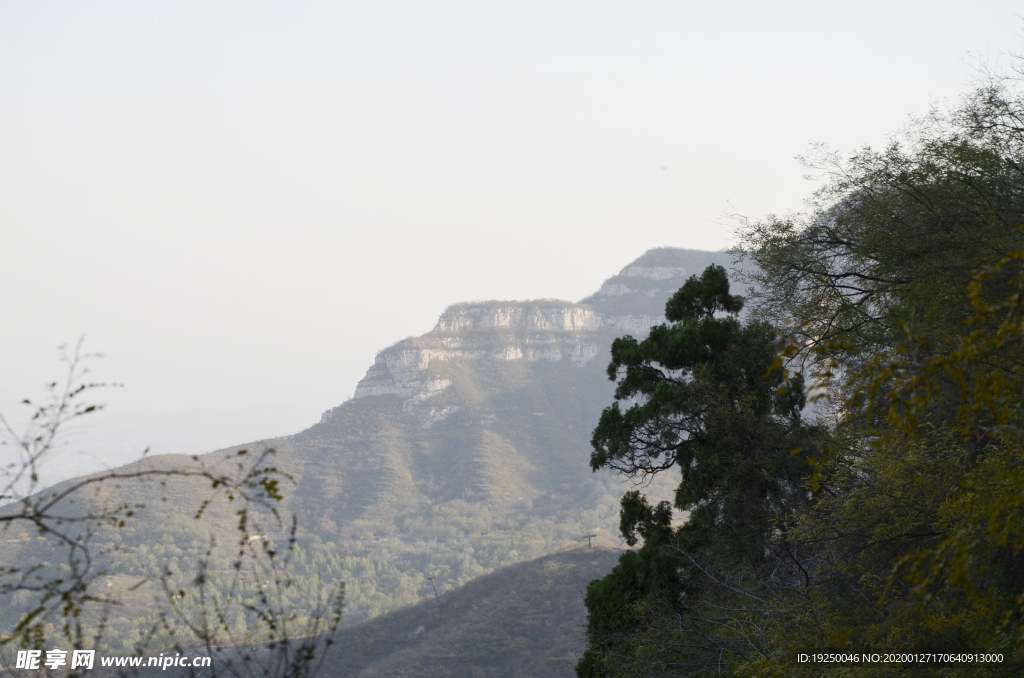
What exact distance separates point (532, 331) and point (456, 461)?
154ft

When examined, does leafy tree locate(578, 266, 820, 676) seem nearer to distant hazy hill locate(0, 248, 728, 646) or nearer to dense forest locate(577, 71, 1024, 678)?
dense forest locate(577, 71, 1024, 678)

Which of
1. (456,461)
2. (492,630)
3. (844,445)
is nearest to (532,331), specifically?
(456,461)

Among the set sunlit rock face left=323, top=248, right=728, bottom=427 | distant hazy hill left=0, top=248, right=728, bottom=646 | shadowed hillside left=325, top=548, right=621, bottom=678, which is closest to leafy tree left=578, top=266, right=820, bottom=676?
shadowed hillside left=325, top=548, right=621, bottom=678

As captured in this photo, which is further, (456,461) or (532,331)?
(532,331)

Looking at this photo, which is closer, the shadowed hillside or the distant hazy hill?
the shadowed hillside

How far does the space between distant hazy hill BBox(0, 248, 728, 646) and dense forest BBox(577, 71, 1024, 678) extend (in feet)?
215

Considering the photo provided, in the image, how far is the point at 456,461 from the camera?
13975cm

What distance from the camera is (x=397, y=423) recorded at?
14875cm

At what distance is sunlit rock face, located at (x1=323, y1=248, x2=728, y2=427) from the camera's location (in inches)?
6156

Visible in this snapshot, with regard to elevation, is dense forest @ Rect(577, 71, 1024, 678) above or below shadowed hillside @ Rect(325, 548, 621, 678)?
above

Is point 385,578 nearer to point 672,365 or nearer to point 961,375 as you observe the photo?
point 672,365

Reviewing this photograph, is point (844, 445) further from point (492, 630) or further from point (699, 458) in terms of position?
point (492, 630)

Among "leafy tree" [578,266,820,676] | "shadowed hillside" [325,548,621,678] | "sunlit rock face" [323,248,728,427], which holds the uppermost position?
"sunlit rock face" [323,248,728,427]

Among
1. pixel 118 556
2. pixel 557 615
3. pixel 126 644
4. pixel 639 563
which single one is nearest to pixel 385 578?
pixel 118 556
